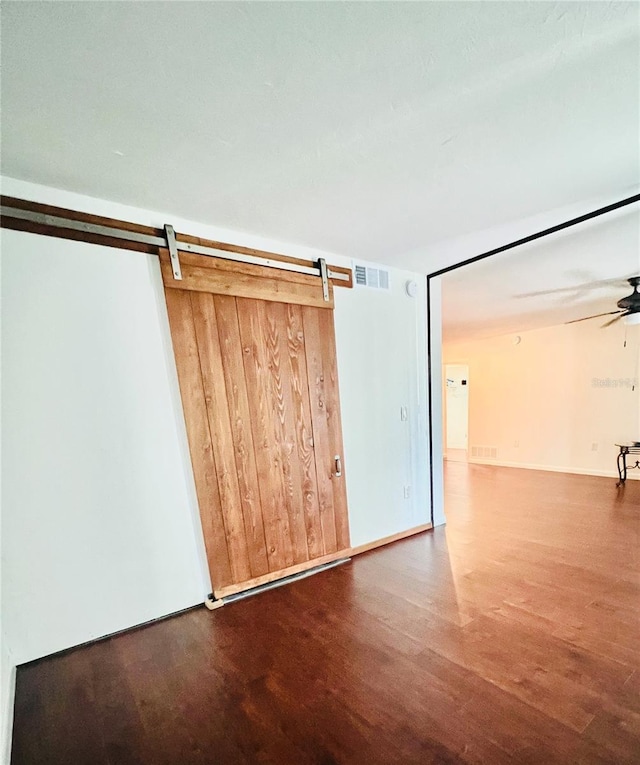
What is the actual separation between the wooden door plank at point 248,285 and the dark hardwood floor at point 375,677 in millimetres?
2070

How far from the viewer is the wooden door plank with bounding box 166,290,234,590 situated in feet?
5.91

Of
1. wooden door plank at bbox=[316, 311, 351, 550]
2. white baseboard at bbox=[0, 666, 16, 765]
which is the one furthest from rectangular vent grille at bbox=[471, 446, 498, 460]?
white baseboard at bbox=[0, 666, 16, 765]

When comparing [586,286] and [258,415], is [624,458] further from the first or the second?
[258,415]

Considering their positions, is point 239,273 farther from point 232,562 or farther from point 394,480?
point 394,480

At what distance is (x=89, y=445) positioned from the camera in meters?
1.61

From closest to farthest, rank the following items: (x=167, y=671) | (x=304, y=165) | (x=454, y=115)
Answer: (x=454, y=115), (x=304, y=165), (x=167, y=671)

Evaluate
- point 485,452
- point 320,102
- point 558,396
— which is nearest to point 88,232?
point 320,102

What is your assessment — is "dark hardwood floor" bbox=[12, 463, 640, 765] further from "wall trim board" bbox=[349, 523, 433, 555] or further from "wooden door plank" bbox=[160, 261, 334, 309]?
"wooden door plank" bbox=[160, 261, 334, 309]

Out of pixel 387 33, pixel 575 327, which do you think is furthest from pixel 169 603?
pixel 575 327

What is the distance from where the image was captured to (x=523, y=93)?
1047 millimetres

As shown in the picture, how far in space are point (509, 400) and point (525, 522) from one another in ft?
10.6

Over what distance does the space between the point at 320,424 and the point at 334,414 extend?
147 millimetres

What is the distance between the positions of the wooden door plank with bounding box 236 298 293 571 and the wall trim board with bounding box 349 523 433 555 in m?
0.68

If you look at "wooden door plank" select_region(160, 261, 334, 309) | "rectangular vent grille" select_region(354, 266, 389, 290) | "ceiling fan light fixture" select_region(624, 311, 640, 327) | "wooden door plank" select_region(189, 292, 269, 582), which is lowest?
"wooden door plank" select_region(189, 292, 269, 582)
